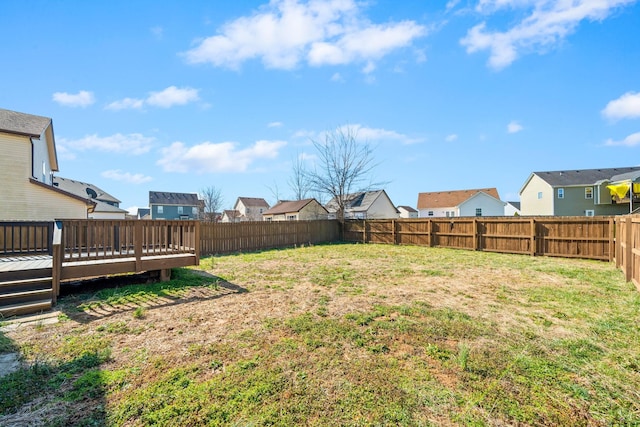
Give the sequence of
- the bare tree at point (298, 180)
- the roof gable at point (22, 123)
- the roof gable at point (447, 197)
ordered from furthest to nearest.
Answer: the roof gable at point (447, 197) < the bare tree at point (298, 180) < the roof gable at point (22, 123)

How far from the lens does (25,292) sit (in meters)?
4.59

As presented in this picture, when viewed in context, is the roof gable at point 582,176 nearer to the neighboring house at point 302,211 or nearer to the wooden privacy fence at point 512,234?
the wooden privacy fence at point 512,234

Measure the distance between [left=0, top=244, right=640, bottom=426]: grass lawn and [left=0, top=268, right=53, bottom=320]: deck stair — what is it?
0.32 meters

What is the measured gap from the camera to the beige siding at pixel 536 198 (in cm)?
2779

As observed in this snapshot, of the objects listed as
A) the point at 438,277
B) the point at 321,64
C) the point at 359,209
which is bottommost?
the point at 438,277

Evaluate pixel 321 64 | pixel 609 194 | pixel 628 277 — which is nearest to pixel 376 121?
pixel 321 64

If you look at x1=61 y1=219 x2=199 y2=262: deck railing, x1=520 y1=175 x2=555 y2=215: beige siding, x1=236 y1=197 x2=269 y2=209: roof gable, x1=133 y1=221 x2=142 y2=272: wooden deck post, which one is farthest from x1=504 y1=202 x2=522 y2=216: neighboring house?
x1=133 y1=221 x2=142 y2=272: wooden deck post

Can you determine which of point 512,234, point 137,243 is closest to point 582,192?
point 512,234

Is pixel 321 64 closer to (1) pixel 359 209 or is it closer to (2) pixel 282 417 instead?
(2) pixel 282 417

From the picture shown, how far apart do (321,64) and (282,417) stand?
12422 millimetres

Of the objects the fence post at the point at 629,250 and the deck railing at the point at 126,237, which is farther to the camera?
the fence post at the point at 629,250

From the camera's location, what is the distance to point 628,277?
6398 millimetres

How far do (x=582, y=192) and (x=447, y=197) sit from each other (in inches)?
581

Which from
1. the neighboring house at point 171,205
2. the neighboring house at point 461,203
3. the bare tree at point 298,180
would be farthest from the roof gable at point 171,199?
the neighboring house at point 461,203
